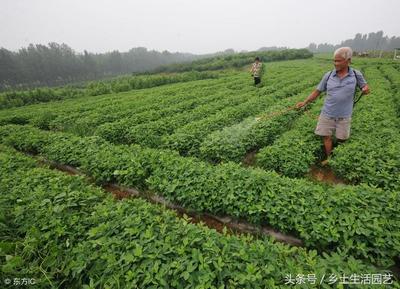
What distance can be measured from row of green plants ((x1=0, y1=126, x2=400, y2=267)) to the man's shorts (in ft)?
6.84

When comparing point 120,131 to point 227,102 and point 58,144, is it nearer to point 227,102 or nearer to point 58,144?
point 58,144

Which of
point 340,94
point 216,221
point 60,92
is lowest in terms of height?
point 216,221

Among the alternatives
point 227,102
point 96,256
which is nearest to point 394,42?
point 227,102

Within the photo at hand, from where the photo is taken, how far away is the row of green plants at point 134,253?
8.08 ft

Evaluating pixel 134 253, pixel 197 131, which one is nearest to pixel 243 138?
pixel 197 131

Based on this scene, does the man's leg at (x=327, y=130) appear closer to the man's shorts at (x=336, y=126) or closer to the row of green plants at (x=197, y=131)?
the man's shorts at (x=336, y=126)

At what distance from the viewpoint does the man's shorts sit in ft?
18.2

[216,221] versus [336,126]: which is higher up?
[336,126]

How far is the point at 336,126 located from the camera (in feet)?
18.6

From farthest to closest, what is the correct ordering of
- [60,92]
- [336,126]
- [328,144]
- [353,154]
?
1. [60,92]
2. [328,144]
3. [336,126]
4. [353,154]

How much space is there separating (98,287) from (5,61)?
86962 mm

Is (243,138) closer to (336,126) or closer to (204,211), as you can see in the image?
(336,126)

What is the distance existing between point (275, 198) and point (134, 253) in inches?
90.4

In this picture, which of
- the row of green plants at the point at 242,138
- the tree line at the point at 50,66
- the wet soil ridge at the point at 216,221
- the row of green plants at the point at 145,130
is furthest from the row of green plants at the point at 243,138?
the tree line at the point at 50,66
